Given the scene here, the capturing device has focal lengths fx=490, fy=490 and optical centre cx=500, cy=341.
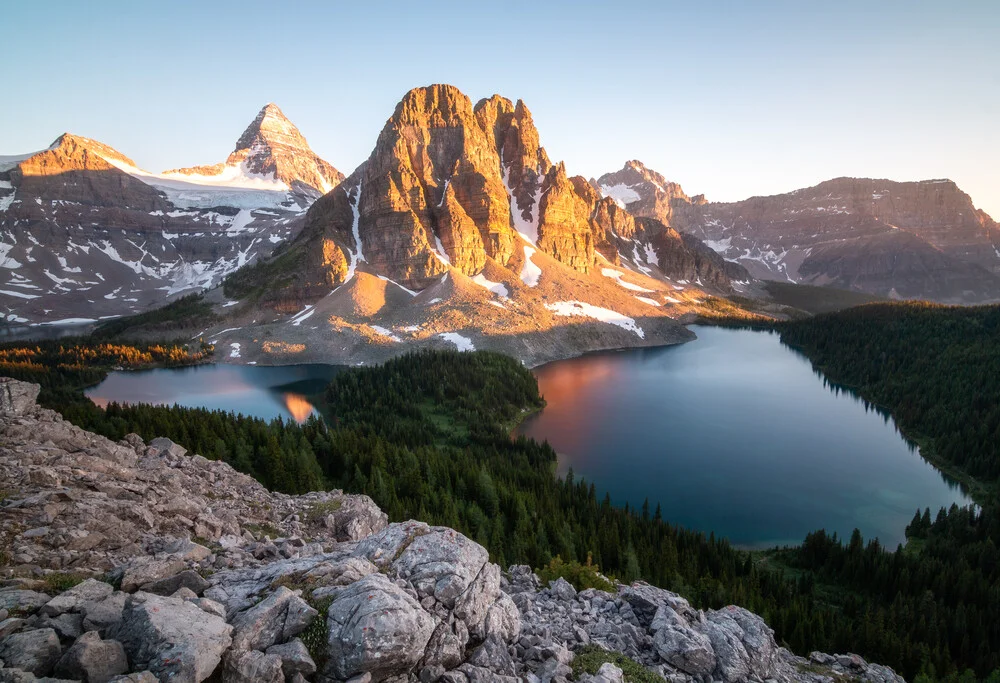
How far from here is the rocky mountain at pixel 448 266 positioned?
9381cm

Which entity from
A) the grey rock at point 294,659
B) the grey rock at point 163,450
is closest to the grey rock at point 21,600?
the grey rock at point 294,659

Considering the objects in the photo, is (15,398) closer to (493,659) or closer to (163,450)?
(163,450)

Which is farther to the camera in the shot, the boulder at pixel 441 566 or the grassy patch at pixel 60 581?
the boulder at pixel 441 566

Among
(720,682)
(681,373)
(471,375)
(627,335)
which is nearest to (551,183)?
(627,335)

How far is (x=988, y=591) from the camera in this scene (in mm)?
24438

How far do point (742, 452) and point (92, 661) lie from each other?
49.3 metres

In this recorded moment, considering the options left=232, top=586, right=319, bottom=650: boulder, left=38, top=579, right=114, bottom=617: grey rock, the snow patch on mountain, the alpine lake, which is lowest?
the alpine lake

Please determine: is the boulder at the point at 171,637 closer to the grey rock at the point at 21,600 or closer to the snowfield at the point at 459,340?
the grey rock at the point at 21,600

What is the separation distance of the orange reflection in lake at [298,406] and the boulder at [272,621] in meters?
51.5

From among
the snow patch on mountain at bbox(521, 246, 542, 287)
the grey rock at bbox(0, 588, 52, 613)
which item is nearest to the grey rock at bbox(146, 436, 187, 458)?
the grey rock at bbox(0, 588, 52, 613)

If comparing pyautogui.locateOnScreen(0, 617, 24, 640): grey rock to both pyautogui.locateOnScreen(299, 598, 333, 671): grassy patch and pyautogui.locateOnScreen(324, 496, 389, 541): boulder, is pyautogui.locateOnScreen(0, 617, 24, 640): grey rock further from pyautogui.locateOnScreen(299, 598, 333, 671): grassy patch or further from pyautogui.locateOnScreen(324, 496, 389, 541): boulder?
pyautogui.locateOnScreen(324, 496, 389, 541): boulder

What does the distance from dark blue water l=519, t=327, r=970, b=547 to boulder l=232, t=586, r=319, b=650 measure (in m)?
31.6

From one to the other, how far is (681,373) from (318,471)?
211 feet

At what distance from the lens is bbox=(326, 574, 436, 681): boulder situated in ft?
26.2
